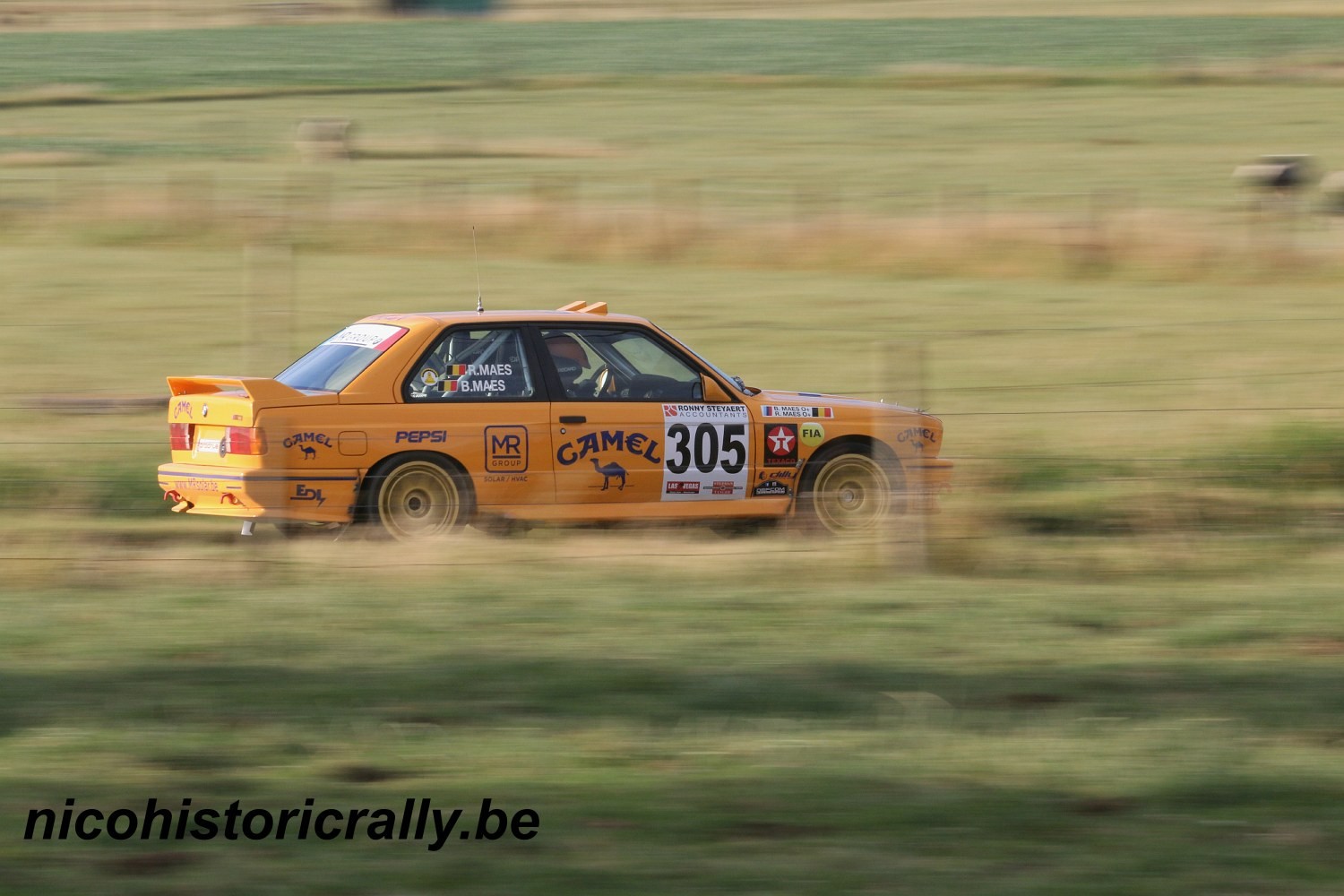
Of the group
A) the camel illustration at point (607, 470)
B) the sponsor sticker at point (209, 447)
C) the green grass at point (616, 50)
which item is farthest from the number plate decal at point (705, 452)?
the green grass at point (616, 50)

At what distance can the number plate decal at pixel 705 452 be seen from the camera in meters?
→ 9.39

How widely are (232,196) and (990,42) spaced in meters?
31.0

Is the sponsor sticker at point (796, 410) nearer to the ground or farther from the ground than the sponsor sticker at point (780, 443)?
farther from the ground

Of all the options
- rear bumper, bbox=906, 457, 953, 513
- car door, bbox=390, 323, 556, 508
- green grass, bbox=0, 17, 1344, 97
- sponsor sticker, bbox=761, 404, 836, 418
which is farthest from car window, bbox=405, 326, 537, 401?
green grass, bbox=0, 17, 1344, 97

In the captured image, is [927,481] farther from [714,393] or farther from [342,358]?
[342,358]

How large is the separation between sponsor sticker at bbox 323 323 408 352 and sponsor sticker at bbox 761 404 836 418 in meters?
1.96

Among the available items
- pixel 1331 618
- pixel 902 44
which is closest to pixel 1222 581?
pixel 1331 618

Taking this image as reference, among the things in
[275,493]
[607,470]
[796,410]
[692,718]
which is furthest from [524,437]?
[692,718]

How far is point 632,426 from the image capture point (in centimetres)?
933

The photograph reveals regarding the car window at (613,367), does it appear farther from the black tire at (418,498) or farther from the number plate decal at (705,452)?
the black tire at (418,498)

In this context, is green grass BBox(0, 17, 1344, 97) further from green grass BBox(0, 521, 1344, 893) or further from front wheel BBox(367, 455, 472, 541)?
green grass BBox(0, 521, 1344, 893)

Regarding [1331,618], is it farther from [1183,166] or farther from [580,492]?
[1183,166]

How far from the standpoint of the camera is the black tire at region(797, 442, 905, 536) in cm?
965

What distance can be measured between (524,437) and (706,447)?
968 millimetres
